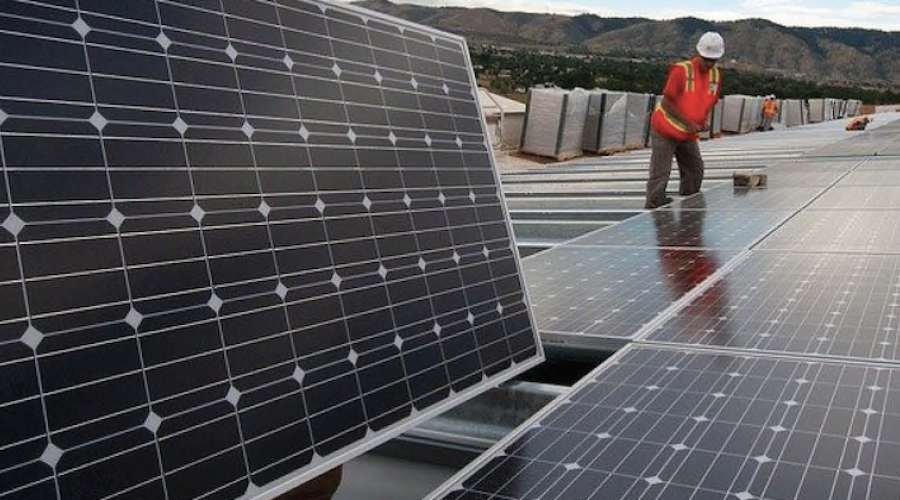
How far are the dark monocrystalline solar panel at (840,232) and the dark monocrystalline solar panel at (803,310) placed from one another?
1.43ft

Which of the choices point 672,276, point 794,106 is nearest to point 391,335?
point 672,276

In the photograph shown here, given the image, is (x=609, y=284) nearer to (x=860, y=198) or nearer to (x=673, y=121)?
(x=860, y=198)

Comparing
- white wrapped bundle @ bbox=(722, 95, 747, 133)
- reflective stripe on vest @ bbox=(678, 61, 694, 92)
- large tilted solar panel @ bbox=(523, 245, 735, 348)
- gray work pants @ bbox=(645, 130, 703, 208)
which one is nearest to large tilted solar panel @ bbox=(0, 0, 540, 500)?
large tilted solar panel @ bbox=(523, 245, 735, 348)

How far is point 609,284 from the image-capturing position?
5.73 m

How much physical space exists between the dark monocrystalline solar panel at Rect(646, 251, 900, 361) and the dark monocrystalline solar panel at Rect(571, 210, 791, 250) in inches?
42.5

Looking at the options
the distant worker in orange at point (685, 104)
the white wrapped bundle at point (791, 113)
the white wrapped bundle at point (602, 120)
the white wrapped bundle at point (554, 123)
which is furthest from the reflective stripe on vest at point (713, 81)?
the white wrapped bundle at point (791, 113)

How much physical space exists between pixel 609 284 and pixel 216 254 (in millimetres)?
3593

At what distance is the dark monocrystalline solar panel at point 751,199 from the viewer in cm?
915

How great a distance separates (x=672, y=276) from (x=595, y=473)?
10.7 ft

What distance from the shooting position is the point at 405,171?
11.8 ft

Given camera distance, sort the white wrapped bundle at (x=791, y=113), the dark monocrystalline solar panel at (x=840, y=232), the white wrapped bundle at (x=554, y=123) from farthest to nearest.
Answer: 1. the white wrapped bundle at (x=791, y=113)
2. the white wrapped bundle at (x=554, y=123)
3. the dark monocrystalline solar panel at (x=840, y=232)

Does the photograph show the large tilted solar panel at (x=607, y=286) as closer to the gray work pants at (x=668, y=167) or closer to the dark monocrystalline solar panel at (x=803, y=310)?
the dark monocrystalline solar panel at (x=803, y=310)

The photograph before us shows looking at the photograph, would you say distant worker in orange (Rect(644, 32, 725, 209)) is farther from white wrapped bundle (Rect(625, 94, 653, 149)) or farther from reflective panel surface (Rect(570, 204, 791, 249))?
white wrapped bundle (Rect(625, 94, 653, 149))

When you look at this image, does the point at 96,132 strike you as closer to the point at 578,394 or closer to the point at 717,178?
the point at 578,394
